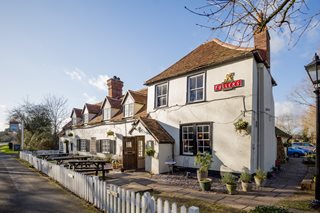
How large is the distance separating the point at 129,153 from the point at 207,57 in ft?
27.3

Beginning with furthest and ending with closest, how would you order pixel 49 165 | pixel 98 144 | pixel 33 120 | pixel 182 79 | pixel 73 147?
1. pixel 33 120
2. pixel 73 147
3. pixel 98 144
4. pixel 182 79
5. pixel 49 165

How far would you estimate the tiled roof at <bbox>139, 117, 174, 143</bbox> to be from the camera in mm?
12738

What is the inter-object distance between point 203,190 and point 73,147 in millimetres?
21366

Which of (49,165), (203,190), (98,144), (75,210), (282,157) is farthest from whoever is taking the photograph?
(98,144)

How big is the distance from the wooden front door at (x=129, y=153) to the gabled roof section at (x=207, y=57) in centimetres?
446

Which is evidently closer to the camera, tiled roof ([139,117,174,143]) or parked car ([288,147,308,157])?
tiled roof ([139,117,174,143])

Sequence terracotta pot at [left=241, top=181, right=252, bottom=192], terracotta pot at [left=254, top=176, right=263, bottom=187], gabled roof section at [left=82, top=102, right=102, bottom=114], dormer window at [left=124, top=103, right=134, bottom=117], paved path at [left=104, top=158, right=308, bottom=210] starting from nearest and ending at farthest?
paved path at [left=104, top=158, right=308, bottom=210] < terracotta pot at [left=241, top=181, right=252, bottom=192] < terracotta pot at [left=254, top=176, right=263, bottom=187] < dormer window at [left=124, top=103, right=134, bottom=117] < gabled roof section at [left=82, top=102, right=102, bottom=114]

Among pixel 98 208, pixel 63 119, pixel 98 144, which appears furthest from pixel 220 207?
pixel 63 119

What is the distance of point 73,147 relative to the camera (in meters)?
25.7

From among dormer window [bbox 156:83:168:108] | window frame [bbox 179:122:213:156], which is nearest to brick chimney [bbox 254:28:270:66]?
window frame [bbox 179:122:213:156]

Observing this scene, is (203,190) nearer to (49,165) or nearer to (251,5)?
(251,5)

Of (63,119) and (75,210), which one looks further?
(63,119)

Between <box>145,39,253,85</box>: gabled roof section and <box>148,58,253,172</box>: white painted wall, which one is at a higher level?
<box>145,39,253,85</box>: gabled roof section

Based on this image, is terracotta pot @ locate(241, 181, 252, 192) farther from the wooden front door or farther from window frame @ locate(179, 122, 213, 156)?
the wooden front door
